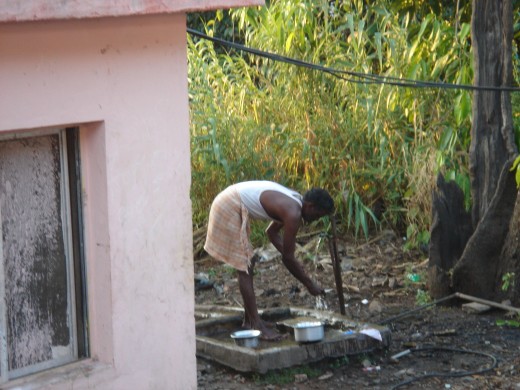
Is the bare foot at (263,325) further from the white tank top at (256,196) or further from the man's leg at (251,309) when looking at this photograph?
the white tank top at (256,196)

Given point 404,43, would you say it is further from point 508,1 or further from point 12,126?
point 12,126

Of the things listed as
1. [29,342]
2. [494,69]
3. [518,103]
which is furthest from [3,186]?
[518,103]

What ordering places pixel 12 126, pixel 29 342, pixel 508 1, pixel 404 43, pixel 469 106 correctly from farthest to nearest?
pixel 404 43, pixel 469 106, pixel 508 1, pixel 29 342, pixel 12 126

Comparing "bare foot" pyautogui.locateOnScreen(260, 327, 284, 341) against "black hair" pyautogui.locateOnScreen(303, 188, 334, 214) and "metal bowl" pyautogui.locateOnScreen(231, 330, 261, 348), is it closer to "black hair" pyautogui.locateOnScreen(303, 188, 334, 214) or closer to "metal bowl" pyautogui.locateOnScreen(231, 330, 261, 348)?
"metal bowl" pyautogui.locateOnScreen(231, 330, 261, 348)

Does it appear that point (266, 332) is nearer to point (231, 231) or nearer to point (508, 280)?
point (231, 231)

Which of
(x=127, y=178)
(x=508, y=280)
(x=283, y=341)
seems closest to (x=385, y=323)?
(x=508, y=280)

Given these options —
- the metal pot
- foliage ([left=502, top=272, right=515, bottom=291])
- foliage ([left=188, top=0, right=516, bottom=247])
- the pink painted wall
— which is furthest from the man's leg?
foliage ([left=188, top=0, right=516, bottom=247])

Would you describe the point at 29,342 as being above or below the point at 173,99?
below

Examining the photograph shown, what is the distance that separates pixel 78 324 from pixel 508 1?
509 centimetres

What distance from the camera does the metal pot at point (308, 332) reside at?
23.9 ft

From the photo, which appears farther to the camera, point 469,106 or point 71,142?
point 469,106

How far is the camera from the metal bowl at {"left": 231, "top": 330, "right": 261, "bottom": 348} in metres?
7.52

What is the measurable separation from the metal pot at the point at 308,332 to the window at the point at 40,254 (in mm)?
2315

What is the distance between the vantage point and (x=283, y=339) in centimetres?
777
